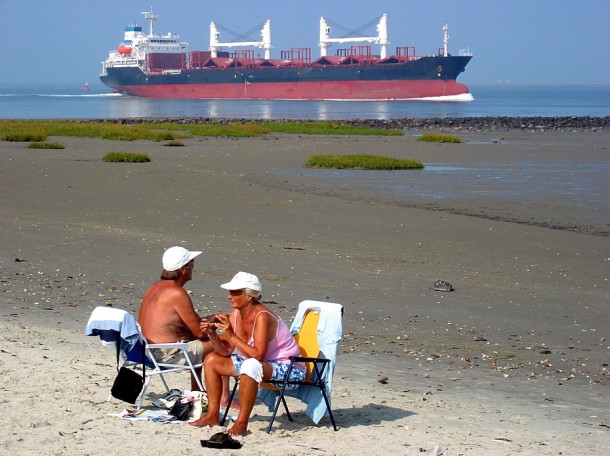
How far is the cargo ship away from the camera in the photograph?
82500mm

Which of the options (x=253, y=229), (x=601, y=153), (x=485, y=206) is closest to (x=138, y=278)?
(x=253, y=229)

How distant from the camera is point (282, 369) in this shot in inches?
182

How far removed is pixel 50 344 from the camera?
609 cm

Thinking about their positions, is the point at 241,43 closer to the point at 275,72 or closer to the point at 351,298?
the point at 275,72

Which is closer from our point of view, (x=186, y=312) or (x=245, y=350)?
(x=245, y=350)

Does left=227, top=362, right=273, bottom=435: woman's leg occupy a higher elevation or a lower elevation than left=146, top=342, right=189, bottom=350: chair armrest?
lower

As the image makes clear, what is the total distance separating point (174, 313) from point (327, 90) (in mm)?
81166

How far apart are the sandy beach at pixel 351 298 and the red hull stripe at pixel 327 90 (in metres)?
66.6

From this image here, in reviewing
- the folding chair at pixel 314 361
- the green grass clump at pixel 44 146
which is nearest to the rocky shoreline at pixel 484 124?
the green grass clump at pixel 44 146

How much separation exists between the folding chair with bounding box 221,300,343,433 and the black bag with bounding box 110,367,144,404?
17.4 inches

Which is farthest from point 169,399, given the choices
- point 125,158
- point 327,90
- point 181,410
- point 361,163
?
point 327,90

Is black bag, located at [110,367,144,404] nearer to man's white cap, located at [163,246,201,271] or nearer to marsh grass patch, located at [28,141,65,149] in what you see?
man's white cap, located at [163,246,201,271]

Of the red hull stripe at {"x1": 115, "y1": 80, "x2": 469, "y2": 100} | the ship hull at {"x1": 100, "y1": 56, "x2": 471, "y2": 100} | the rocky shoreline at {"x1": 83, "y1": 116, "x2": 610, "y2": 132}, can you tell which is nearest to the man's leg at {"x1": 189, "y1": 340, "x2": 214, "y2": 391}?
the rocky shoreline at {"x1": 83, "y1": 116, "x2": 610, "y2": 132}

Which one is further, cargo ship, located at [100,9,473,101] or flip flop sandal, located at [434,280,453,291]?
cargo ship, located at [100,9,473,101]
